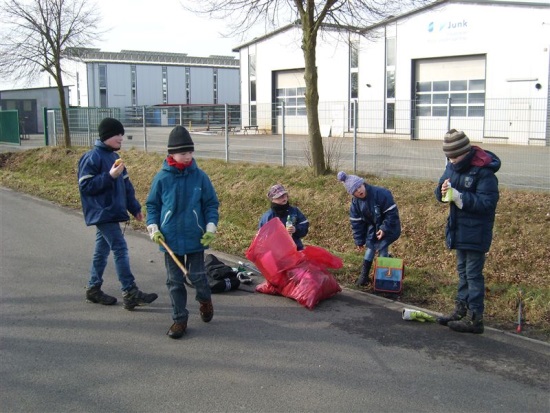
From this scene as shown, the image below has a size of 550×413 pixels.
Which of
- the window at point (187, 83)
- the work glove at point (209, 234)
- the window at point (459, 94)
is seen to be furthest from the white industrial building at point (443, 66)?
the window at point (187, 83)

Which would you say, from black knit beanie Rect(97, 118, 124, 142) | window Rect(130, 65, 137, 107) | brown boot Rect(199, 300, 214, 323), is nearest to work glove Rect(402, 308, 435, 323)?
brown boot Rect(199, 300, 214, 323)

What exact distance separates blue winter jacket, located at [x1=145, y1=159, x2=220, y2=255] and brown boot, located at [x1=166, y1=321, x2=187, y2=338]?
60 cm

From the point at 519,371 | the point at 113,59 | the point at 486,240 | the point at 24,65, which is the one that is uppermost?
the point at 113,59

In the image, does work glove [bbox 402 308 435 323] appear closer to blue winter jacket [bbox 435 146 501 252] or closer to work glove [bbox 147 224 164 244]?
blue winter jacket [bbox 435 146 501 252]

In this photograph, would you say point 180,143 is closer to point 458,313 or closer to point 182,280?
point 182,280

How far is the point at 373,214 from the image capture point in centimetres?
634

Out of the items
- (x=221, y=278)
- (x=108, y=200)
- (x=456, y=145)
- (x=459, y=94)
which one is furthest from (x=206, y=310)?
(x=459, y=94)

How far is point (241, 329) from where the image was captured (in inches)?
205

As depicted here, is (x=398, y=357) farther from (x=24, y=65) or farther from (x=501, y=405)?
(x=24, y=65)

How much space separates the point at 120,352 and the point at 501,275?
440 centimetres

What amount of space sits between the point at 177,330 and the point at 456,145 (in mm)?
2770

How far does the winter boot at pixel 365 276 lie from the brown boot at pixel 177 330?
89.8 inches

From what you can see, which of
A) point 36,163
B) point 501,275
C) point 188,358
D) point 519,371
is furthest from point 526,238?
point 36,163

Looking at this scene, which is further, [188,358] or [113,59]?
[113,59]
